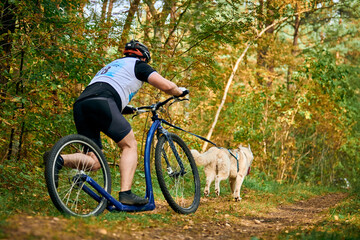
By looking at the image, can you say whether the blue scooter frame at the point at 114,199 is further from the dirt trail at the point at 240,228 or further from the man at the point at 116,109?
the dirt trail at the point at 240,228

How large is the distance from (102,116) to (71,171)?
0.66 meters

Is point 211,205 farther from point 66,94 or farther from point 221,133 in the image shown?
point 221,133

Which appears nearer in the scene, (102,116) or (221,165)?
(102,116)

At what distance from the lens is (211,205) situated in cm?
632

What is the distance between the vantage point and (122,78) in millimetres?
4281


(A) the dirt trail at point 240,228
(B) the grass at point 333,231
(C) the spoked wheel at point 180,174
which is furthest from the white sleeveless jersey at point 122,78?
(B) the grass at point 333,231

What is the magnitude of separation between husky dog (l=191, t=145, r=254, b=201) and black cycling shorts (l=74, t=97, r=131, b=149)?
2.95 metres

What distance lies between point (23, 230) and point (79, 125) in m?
1.66

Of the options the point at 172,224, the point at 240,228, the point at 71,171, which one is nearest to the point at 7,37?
the point at 71,171

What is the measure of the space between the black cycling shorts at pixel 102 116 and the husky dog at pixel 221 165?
2.95 metres

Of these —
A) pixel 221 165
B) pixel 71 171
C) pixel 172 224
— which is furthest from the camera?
pixel 221 165

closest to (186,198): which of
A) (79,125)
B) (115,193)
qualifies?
(115,193)

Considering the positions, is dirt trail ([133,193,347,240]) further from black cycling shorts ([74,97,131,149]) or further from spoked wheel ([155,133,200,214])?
black cycling shorts ([74,97,131,149])

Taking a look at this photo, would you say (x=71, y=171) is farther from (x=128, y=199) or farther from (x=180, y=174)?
(x=180, y=174)
